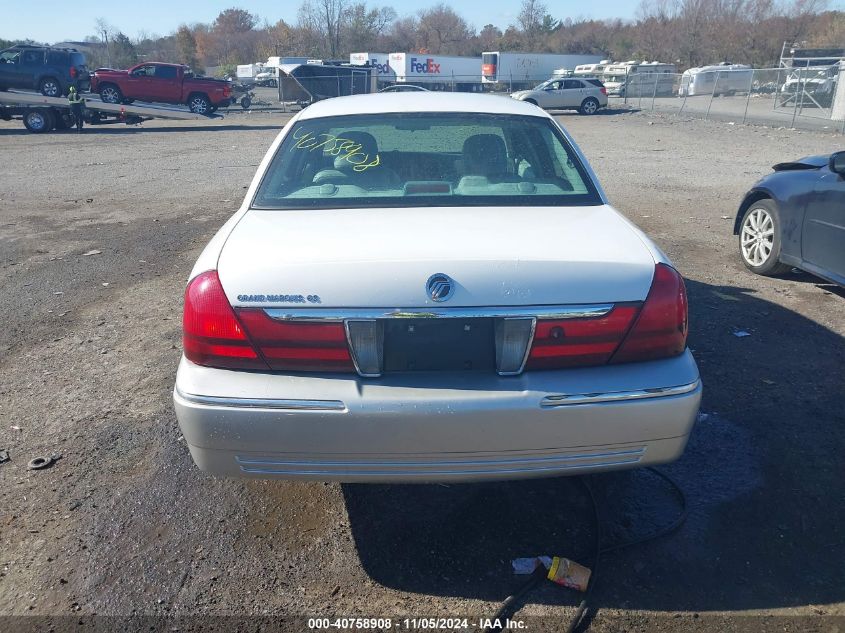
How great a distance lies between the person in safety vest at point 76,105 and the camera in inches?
898

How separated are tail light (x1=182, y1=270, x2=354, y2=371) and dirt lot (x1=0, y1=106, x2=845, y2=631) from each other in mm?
861

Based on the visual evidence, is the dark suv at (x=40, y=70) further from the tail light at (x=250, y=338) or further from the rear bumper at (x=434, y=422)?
the rear bumper at (x=434, y=422)

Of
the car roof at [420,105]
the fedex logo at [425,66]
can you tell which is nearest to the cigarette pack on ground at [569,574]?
the car roof at [420,105]

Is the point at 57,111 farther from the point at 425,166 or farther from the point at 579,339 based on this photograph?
the point at 579,339

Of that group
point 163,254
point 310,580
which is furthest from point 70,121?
point 310,580

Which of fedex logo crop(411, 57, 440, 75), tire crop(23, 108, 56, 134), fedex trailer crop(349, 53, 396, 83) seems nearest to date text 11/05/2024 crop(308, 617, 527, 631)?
tire crop(23, 108, 56, 134)

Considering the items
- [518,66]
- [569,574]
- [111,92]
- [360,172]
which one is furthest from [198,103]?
[518,66]

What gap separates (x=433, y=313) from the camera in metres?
2.39

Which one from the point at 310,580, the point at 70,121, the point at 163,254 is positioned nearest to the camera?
the point at 310,580

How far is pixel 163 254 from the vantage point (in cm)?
754

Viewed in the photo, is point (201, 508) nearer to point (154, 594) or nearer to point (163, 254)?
point (154, 594)

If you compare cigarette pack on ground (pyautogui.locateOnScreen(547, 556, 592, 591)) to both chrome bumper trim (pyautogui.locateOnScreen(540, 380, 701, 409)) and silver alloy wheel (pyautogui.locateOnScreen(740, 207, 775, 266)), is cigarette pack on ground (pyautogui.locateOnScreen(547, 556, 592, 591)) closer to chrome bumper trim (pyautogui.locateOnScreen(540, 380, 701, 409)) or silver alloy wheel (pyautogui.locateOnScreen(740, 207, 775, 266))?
chrome bumper trim (pyautogui.locateOnScreen(540, 380, 701, 409))

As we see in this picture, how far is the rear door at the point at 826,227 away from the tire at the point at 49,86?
88.1ft

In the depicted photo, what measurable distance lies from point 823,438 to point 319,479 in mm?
2704
